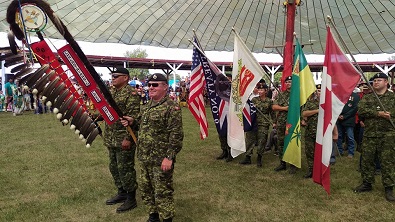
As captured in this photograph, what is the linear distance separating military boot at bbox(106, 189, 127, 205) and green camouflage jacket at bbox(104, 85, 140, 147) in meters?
0.91

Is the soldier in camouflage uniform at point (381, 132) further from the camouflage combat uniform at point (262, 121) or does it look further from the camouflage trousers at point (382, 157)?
the camouflage combat uniform at point (262, 121)

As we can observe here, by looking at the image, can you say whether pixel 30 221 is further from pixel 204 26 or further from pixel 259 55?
pixel 259 55

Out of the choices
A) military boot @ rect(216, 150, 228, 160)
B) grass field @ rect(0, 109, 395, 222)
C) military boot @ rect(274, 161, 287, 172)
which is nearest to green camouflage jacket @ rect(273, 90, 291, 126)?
military boot @ rect(274, 161, 287, 172)

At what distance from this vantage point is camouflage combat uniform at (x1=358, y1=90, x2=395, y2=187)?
4.87 metres

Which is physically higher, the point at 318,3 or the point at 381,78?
the point at 318,3

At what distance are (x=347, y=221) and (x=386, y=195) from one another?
127 cm

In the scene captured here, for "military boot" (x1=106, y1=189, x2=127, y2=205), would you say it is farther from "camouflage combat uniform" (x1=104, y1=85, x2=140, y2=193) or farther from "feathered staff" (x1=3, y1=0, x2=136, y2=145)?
"feathered staff" (x1=3, y1=0, x2=136, y2=145)

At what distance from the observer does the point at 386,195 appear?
4.92m

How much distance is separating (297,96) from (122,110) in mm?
3336

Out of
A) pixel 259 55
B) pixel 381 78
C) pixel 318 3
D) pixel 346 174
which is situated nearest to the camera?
pixel 381 78

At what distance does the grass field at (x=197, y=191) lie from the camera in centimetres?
438

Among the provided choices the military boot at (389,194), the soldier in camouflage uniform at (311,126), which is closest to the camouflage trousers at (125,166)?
the soldier in camouflage uniform at (311,126)

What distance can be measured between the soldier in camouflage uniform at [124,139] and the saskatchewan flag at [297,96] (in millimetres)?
3073

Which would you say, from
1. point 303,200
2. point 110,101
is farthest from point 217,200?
point 110,101
